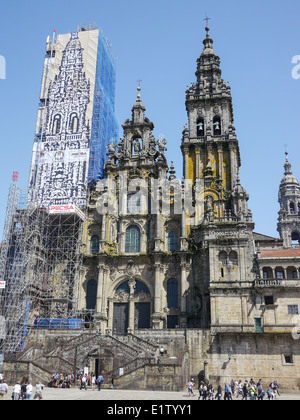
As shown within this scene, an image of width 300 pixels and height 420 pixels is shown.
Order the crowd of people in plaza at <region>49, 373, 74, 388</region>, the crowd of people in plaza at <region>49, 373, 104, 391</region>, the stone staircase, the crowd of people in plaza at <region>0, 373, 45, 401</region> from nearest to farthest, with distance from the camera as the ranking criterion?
the crowd of people in plaza at <region>0, 373, 45, 401</region> < the crowd of people in plaza at <region>49, 373, 104, 391</region> < the crowd of people in plaza at <region>49, 373, 74, 388</region> < the stone staircase

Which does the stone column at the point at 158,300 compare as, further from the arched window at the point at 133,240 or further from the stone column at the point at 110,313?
the stone column at the point at 110,313

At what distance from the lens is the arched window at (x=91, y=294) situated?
46.0 meters

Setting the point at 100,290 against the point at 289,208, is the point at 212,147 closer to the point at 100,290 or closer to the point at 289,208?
the point at 100,290

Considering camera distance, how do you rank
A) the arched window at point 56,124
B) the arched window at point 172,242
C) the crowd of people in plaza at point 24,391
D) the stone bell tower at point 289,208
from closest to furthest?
the crowd of people in plaza at point 24,391 < the arched window at point 172,242 < the arched window at point 56,124 < the stone bell tower at point 289,208

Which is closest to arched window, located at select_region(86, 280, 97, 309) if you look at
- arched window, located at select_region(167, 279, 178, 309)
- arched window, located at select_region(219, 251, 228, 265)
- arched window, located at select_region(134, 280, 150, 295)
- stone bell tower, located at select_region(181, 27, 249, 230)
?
arched window, located at select_region(134, 280, 150, 295)

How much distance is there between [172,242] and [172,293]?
5.42m

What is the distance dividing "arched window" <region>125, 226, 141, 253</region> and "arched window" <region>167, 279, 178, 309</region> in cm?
512

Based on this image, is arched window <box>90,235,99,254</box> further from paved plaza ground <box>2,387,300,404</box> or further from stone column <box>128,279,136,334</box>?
paved plaza ground <box>2,387,300,404</box>

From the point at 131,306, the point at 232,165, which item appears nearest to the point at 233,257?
the point at 131,306

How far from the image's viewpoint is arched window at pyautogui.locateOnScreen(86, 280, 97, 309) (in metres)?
46.0

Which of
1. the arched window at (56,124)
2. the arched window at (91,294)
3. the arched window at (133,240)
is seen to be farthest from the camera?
the arched window at (56,124)

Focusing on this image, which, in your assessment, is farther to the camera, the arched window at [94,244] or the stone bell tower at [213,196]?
the arched window at [94,244]

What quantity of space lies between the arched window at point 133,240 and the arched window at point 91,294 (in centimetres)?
501

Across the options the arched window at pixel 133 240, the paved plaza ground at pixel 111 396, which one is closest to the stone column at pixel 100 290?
the arched window at pixel 133 240
